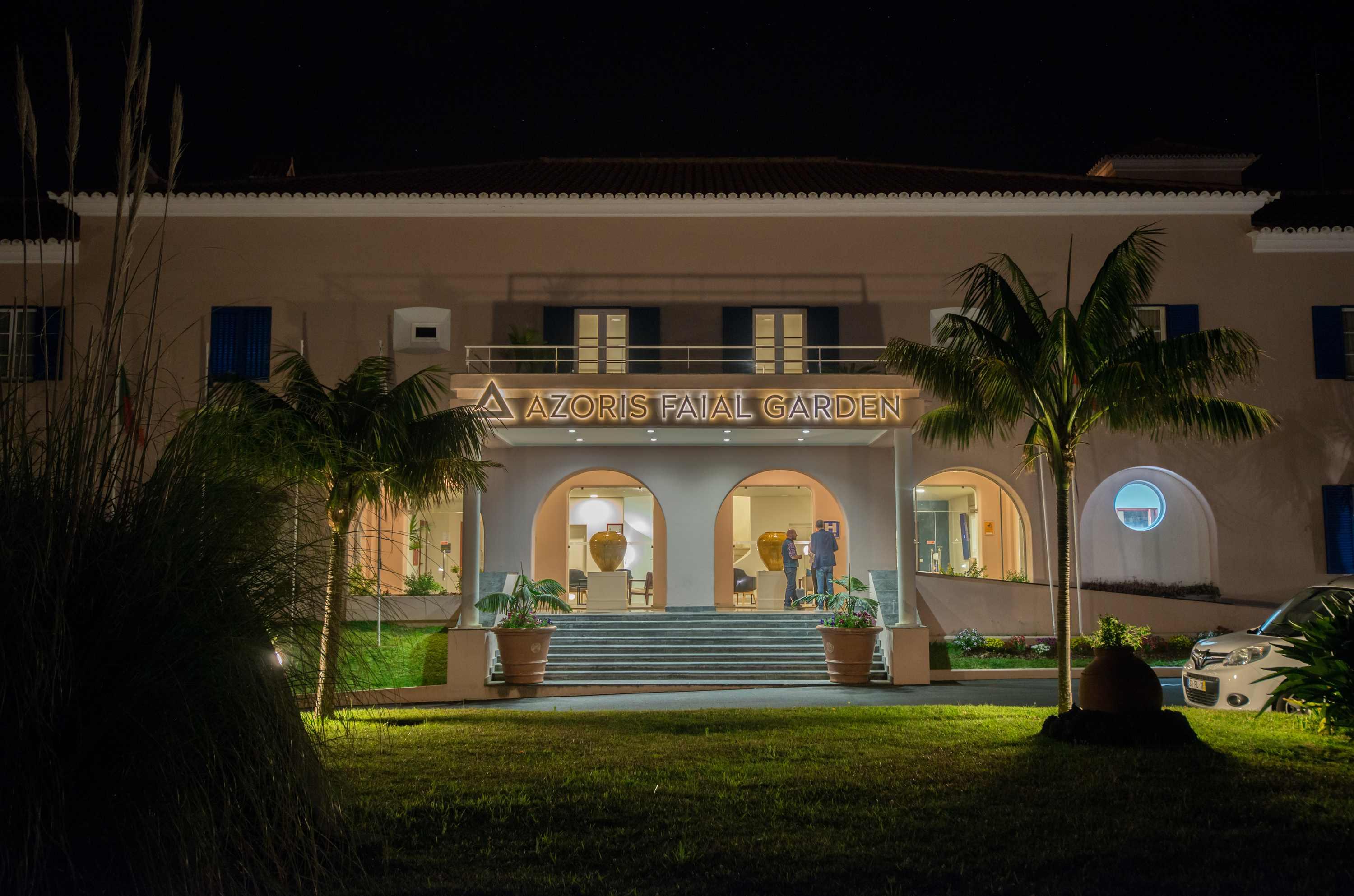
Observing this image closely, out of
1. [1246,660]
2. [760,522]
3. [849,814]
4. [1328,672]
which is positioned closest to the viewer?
[849,814]

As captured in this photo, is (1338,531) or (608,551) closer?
(1338,531)

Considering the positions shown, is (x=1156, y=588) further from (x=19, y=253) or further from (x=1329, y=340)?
(x=19, y=253)

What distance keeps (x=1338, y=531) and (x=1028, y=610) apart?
570 centimetres

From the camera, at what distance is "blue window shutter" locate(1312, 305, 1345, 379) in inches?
774

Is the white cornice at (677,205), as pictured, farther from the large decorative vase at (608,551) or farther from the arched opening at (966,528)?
the large decorative vase at (608,551)

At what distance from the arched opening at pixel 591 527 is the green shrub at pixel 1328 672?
45.7 feet

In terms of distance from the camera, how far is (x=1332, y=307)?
19.8 metres

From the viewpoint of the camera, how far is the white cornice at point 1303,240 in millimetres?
19766

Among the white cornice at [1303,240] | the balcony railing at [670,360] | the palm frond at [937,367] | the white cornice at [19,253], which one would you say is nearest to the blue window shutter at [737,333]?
the balcony railing at [670,360]

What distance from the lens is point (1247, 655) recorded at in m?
10.8

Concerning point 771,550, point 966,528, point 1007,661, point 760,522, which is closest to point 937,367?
point 1007,661

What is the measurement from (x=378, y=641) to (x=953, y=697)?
10312mm

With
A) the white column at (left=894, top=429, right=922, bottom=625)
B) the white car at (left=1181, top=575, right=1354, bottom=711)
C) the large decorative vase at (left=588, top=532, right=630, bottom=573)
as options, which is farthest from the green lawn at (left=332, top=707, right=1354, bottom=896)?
the large decorative vase at (left=588, top=532, right=630, bottom=573)

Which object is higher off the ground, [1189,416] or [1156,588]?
[1189,416]
